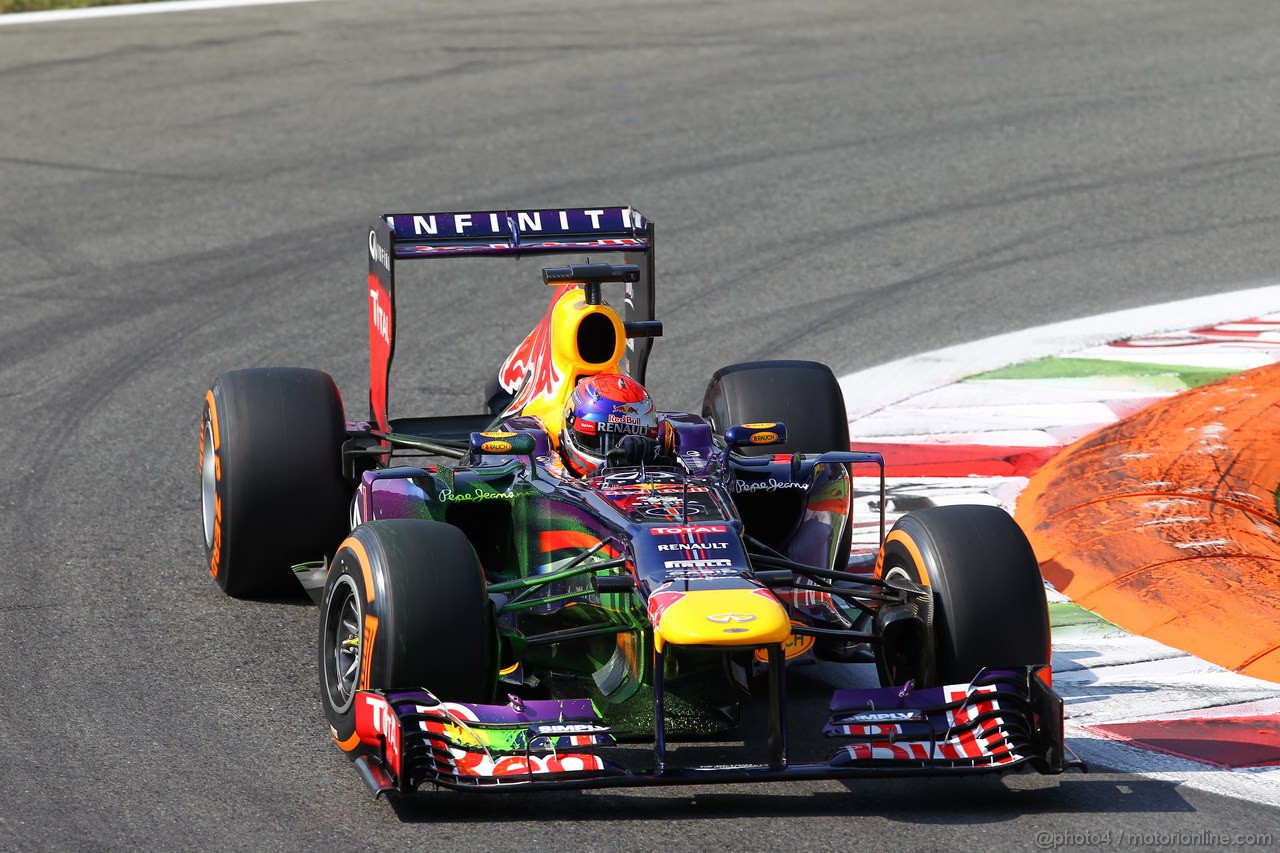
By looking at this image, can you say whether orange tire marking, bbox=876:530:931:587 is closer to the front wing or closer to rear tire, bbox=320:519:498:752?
the front wing

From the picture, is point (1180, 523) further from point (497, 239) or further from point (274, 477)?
point (274, 477)

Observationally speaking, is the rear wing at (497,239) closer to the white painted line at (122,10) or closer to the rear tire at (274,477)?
the rear tire at (274,477)

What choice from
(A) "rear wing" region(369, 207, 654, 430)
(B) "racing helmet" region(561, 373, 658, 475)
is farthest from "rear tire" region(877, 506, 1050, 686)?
(A) "rear wing" region(369, 207, 654, 430)

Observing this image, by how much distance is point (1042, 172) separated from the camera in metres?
15.1

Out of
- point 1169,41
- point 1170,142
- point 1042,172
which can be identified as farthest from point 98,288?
point 1169,41

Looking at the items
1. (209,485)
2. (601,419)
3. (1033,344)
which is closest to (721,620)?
(601,419)

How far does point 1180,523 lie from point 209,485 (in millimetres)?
4360

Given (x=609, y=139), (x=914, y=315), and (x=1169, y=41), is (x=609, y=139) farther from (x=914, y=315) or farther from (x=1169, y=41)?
(x=1169, y=41)

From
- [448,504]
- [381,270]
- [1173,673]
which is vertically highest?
[381,270]

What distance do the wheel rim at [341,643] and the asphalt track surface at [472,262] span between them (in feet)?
0.80

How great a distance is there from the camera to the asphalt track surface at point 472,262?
6363 mm

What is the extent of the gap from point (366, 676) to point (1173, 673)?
3178mm

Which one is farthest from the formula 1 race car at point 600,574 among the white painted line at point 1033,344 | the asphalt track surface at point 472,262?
the white painted line at point 1033,344

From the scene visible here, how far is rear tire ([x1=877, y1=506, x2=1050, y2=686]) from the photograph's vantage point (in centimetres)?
658
